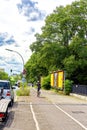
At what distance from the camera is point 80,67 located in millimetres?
58156

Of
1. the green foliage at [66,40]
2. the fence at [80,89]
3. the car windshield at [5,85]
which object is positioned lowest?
the car windshield at [5,85]

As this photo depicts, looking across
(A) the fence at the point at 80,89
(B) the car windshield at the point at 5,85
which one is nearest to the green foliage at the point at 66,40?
(A) the fence at the point at 80,89

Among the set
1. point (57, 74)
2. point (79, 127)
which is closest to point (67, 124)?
point (79, 127)

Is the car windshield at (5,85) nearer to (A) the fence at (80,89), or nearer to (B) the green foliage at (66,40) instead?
(A) the fence at (80,89)

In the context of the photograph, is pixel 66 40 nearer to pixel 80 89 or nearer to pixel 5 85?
pixel 80 89

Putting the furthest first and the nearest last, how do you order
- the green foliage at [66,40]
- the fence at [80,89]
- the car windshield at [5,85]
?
the green foliage at [66,40]
the fence at [80,89]
the car windshield at [5,85]

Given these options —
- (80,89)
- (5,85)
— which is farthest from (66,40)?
(5,85)

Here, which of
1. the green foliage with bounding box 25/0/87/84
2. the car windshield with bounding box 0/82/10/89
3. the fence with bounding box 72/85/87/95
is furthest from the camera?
the green foliage with bounding box 25/0/87/84

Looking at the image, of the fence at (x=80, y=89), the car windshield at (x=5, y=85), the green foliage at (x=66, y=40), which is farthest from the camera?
the green foliage at (x=66, y=40)

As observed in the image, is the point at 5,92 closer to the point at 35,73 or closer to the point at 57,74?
the point at 57,74

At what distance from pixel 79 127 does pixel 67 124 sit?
121 centimetres

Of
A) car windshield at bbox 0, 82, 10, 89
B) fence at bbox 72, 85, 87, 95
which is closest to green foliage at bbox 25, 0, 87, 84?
fence at bbox 72, 85, 87, 95

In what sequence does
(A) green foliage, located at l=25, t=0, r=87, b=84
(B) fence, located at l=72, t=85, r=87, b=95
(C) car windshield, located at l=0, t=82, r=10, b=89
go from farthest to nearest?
(A) green foliage, located at l=25, t=0, r=87, b=84 < (B) fence, located at l=72, t=85, r=87, b=95 < (C) car windshield, located at l=0, t=82, r=10, b=89

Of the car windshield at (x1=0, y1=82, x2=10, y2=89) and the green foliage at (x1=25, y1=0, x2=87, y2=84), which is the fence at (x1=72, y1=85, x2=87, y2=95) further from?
the car windshield at (x1=0, y1=82, x2=10, y2=89)
